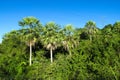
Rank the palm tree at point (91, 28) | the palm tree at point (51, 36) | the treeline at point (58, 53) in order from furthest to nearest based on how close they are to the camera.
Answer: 1. the palm tree at point (91, 28)
2. the palm tree at point (51, 36)
3. the treeline at point (58, 53)

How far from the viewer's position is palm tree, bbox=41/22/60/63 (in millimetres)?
59781

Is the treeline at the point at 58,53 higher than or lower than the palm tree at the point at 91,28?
lower

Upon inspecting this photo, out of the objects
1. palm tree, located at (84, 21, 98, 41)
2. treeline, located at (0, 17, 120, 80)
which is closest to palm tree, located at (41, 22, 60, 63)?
treeline, located at (0, 17, 120, 80)

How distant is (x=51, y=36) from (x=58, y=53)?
4474 mm

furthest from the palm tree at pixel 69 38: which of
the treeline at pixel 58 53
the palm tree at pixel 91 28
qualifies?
the palm tree at pixel 91 28

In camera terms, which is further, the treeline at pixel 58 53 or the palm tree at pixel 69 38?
the palm tree at pixel 69 38

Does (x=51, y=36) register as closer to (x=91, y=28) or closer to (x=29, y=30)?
(x=29, y=30)

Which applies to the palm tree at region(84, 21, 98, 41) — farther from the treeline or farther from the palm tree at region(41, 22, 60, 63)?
the palm tree at region(41, 22, 60, 63)

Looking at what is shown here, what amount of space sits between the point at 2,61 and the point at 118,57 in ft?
59.2

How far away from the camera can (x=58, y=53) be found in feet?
206

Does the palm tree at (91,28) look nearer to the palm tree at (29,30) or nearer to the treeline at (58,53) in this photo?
the treeline at (58,53)

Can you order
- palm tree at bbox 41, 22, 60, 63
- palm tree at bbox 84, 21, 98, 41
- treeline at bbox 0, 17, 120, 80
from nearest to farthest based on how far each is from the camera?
treeline at bbox 0, 17, 120, 80 < palm tree at bbox 41, 22, 60, 63 < palm tree at bbox 84, 21, 98, 41

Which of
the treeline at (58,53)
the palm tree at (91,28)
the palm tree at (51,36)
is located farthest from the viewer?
the palm tree at (91,28)

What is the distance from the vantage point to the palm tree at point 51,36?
196ft
